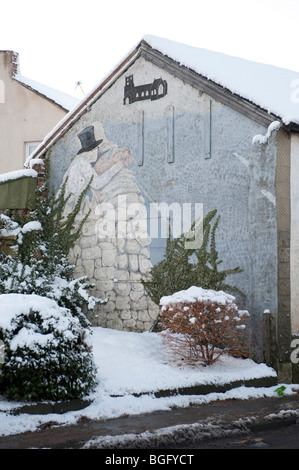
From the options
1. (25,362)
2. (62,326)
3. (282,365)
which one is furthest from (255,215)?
(25,362)

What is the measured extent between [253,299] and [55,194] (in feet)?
18.0

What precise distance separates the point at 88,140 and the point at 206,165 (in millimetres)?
3272

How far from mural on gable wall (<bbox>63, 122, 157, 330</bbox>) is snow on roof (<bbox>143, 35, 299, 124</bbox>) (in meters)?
2.19

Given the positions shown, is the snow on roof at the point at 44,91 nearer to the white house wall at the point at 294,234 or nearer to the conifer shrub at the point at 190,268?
the conifer shrub at the point at 190,268

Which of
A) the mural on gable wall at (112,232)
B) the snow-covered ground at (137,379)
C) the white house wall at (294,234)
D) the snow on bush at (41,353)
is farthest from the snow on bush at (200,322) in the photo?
the mural on gable wall at (112,232)

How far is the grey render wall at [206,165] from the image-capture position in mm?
10117

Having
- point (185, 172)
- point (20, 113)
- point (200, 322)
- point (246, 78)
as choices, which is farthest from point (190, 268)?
point (20, 113)

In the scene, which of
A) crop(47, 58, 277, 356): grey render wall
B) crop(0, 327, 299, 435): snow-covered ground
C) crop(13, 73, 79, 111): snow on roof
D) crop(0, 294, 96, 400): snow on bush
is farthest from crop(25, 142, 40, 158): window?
crop(0, 294, 96, 400): snow on bush

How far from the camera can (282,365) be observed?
9.79 metres

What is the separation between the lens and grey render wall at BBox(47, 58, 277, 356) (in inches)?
398

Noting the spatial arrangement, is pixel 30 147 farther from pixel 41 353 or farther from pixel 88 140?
pixel 41 353

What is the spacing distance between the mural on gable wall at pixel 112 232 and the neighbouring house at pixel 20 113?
613cm

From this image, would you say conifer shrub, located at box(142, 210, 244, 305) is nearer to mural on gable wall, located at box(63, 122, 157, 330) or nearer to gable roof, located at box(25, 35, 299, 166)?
mural on gable wall, located at box(63, 122, 157, 330)

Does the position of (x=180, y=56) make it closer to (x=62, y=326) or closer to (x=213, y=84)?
(x=213, y=84)
